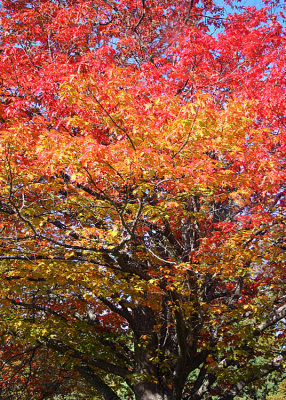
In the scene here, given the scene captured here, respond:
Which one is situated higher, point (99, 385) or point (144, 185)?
point (144, 185)

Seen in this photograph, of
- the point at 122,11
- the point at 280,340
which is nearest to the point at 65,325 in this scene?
the point at 280,340

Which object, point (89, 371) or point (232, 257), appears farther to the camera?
point (89, 371)

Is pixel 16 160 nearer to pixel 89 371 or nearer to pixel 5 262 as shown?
pixel 5 262

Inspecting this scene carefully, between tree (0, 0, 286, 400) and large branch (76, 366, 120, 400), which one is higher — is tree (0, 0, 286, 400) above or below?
above

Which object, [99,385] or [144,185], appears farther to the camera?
[99,385]

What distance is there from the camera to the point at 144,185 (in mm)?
4906

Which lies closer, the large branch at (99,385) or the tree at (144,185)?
the tree at (144,185)

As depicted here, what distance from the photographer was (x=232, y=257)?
7.77 meters

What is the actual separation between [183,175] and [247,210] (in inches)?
157

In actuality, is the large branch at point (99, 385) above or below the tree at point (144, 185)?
below

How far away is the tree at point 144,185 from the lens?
18.1ft

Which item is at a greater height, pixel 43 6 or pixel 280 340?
pixel 43 6

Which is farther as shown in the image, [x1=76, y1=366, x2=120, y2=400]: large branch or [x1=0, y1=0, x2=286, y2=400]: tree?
[x1=76, y1=366, x2=120, y2=400]: large branch

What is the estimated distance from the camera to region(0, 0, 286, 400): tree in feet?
18.1
